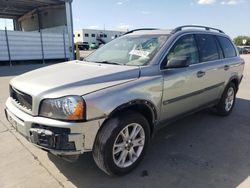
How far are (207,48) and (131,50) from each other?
155cm

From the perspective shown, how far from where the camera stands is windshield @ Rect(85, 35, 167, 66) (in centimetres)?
357

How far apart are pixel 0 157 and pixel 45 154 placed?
0.62 meters

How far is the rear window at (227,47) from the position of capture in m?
5.10

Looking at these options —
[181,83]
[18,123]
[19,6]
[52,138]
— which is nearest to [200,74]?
[181,83]

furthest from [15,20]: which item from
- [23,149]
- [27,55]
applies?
[23,149]

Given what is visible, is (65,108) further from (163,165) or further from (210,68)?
(210,68)

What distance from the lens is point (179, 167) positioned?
334 centimetres

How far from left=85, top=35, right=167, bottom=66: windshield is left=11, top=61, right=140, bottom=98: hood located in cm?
31

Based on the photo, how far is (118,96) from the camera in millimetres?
2850

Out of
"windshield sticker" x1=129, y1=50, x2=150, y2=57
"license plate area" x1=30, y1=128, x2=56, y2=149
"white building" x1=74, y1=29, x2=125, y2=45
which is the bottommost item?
"license plate area" x1=30, y1=128, x2=56, y2=149

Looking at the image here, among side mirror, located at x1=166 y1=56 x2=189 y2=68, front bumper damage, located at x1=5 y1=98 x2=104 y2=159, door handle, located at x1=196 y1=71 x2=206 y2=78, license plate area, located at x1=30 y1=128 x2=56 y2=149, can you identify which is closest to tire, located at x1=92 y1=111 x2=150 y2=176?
front bumper damage, located at x1=5 y1=98 x2=104 y2=159

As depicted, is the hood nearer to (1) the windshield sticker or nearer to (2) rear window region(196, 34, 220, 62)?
(1) the windshield sticker

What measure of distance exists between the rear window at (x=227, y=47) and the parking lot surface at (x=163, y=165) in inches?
61.8

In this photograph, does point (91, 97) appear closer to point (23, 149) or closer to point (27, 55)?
point (23, 149)
